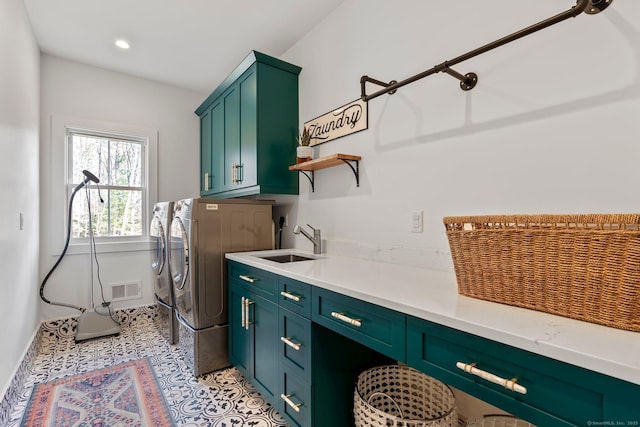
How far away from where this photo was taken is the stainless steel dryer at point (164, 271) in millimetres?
2619

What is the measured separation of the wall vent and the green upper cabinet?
4.92 feet

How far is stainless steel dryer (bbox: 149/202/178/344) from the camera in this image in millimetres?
2619

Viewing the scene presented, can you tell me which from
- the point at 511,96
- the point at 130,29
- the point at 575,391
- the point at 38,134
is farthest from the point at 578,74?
the point at 38,134

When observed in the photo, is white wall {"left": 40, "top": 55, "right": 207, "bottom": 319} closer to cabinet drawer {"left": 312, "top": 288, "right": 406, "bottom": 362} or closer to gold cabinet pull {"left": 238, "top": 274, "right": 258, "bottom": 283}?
gold cabinet pull {"left": 238, "top": 274, "right": 258, "bottom": 283}

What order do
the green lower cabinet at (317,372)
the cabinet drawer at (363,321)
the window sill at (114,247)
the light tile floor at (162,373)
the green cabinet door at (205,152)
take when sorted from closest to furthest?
the cabinet drawer at (363,321) → the green lower cabinet at (317,372) → the light tile floor at (162,373) → the window sill at (114,247) → the green cabinet door at (205,152)

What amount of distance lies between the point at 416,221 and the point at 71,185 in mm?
3280

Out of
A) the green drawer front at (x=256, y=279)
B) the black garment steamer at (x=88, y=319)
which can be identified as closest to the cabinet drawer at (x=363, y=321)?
the green drawer front at (x=256, y=279)

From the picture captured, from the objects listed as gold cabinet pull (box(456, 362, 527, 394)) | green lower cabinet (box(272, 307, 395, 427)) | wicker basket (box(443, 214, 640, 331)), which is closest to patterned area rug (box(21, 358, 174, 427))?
green lower cabinet (box(272, 307, 395, 427))

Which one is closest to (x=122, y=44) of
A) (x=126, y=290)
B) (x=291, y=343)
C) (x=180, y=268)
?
(x=180, y=268)

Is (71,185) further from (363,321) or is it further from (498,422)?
(498,422)

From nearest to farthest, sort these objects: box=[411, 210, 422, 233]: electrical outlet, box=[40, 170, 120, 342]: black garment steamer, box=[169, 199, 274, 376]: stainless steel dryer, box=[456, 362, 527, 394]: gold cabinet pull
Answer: box=[456, 362, 527, 394]: gold cabinet pull < box=[411, 210, 422, 233]: electrical outlet < box=[169, 199, 274, 376]: stainless steel dryer < box=[40, 170, 120, 342]: black garment steamer

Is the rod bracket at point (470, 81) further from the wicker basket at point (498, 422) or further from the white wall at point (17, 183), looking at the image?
the white wall at point (17, 183)

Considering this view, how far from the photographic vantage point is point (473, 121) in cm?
145

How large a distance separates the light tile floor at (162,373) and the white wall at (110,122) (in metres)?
0.24
